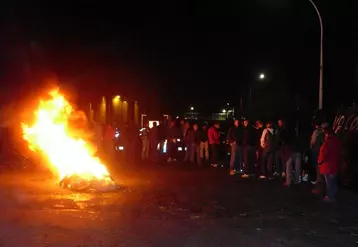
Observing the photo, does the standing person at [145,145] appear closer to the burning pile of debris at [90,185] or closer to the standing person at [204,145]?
the standing person at [204,145]

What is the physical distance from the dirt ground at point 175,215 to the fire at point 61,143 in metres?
0.80

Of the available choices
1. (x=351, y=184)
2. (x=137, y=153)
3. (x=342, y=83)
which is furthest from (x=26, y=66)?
(x=342, y=83)

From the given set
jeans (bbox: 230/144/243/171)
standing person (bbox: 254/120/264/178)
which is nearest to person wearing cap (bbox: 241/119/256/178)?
standing person (bbox: 254/120/264/178)

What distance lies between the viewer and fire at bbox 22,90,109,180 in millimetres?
15297

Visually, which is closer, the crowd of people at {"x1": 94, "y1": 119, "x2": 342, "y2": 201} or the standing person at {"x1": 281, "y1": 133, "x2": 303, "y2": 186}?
the crowd of people at {"x1": 94, "y1": 119, "x2": 342, "y2": 201}

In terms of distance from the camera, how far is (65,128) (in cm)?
1875

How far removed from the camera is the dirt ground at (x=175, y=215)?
28.1 ft

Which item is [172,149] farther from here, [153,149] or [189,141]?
[189,141]

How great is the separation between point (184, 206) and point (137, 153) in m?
12.9

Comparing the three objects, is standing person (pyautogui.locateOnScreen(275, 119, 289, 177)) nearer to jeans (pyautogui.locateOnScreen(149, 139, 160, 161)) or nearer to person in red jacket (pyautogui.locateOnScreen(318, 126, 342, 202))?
person in red jacket (pyautogui.locateOnScreen(318, 126, 342, 202))

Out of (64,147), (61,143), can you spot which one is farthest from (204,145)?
(64,147)

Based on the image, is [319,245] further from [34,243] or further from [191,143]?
[191,143]

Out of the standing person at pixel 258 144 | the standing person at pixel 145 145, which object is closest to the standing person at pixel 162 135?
the standing person at pixel 145 145

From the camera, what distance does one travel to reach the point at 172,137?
23.8 m
